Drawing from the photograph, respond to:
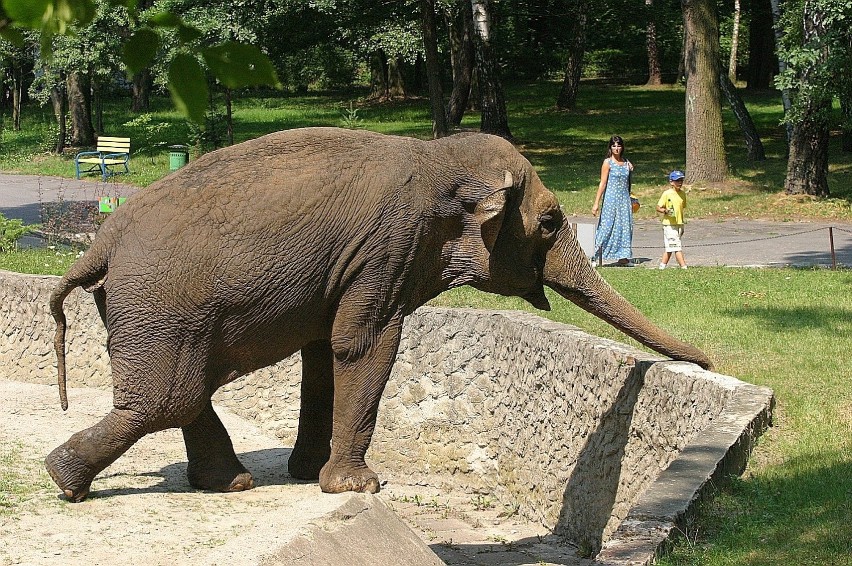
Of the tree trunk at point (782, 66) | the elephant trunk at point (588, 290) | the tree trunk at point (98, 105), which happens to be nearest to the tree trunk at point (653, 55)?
the tree trunk at point (782, 66)

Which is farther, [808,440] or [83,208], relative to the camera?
[83,208]

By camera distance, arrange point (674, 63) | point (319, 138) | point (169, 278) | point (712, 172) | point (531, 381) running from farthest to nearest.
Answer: point (674, 63), point (712, 172), point (531, 381), point (319, 138), point (169, 278)

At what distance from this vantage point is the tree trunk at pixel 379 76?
4612 centimetres

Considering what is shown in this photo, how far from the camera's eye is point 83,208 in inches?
776

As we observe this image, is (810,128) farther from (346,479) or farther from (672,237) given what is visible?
(346,479)

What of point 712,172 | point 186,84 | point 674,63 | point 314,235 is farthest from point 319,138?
point 674,63

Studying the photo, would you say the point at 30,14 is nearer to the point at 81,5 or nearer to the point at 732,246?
the point at 81,5

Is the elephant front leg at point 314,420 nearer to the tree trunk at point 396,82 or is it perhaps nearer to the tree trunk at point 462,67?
the tree trunk at point 462,67

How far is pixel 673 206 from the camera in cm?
1568

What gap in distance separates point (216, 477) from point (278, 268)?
158 cm

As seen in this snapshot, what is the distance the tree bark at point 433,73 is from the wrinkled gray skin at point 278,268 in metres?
20.9

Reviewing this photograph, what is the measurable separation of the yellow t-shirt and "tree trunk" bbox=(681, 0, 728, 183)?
26.4 feet

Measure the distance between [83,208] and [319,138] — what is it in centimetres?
1382

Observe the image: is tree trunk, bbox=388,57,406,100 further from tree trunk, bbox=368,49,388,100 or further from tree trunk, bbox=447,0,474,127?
Answer: tree trunk, bbox=447,0,474,127
